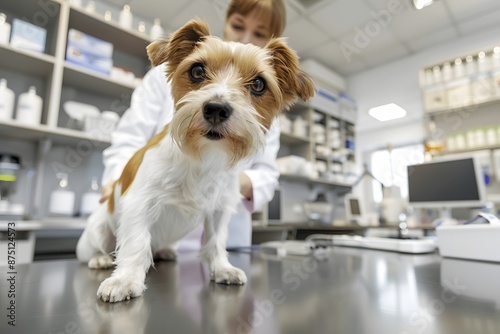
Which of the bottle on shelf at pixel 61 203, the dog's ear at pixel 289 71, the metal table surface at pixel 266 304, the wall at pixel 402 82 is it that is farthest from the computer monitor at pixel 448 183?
the bottle on shelf at pixel 61 203

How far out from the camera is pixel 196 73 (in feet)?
1.98

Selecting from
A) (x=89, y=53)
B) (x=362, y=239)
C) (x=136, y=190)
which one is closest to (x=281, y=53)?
(x=136, y=190)

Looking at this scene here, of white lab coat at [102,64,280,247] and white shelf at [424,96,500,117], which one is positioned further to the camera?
white shelf at [424,96,500,117]

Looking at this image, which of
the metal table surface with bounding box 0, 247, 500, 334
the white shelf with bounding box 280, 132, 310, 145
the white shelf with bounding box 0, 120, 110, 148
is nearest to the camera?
the metal table surface with bounding box 0, 247, 500, 334

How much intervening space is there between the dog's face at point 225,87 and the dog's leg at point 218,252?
184 mm

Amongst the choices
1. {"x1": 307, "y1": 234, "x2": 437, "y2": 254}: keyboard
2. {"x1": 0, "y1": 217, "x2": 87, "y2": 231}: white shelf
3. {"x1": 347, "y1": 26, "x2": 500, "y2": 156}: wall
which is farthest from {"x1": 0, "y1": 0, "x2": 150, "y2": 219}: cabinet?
{"x1": 347, "y1": 26, "x2": 500, "y2": 156}: wall

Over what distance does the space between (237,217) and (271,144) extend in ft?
1.22

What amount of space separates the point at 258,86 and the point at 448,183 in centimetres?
243

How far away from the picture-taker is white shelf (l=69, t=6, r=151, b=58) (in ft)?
6.89

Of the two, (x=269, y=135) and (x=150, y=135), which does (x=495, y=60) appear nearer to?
(x=269, y=135)

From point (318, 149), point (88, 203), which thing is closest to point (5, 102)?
point (88, 203)

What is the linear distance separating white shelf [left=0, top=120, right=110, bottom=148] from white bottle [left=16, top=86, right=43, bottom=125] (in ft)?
0.19

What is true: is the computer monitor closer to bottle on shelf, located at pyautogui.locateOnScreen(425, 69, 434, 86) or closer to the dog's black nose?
bottle on shelf, located at pyautogui.locateOnScreen(425, 69, 434, 86)

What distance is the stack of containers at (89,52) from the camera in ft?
6.80
